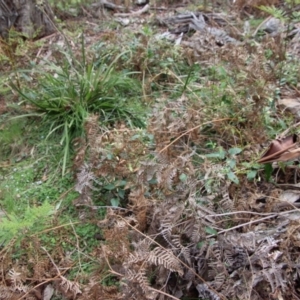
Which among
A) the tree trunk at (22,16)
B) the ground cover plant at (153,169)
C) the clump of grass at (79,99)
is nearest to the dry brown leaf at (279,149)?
the ground cover plant at (153,169)

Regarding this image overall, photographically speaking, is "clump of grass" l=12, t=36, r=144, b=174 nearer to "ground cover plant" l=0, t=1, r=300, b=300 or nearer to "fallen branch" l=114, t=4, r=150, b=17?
"ground cover plant" l=0, t=1, r=300, b=300

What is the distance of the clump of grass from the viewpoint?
3.34m

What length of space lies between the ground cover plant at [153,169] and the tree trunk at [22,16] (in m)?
0.33

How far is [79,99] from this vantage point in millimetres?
3424

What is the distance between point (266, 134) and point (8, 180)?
72.5 inches

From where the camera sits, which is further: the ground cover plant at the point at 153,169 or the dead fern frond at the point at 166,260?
the ground cover plant at the point at 153,169

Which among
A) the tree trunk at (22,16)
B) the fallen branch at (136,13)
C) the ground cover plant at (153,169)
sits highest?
the tree trunk at (22,16)

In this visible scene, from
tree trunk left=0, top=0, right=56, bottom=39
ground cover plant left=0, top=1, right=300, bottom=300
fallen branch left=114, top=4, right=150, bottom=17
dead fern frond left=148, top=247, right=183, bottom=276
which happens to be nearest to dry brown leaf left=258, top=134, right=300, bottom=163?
ground cover plant left=0, top=1, right=300, bottom=300

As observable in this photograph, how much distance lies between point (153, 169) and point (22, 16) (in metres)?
2.87

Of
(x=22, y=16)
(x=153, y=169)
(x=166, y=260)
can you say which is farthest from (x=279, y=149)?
(x=22, y=16)

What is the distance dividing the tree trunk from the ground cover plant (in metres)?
0.33

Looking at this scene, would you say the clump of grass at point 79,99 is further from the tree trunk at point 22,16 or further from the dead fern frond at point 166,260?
the dead fern frond at point 166,260

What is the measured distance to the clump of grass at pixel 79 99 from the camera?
334 centimetres

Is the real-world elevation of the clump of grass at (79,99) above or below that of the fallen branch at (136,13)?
above
